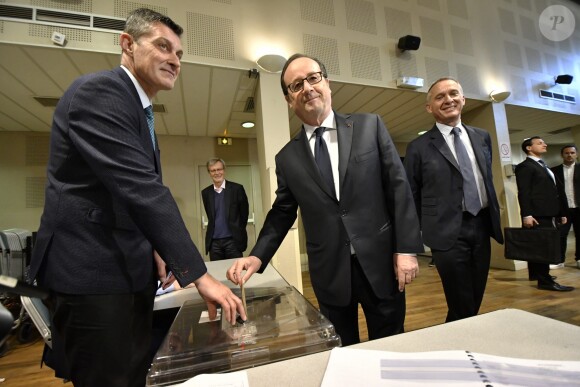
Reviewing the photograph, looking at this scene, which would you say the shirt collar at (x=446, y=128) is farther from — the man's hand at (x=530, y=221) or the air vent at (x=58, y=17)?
the air vent at (x=58, y=17)

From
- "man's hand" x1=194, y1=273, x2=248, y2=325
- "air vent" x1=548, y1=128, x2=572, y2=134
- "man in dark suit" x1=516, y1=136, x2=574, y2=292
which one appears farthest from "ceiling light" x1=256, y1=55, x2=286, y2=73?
"air vent" x1=548, y1=128, x2=572, y2=134

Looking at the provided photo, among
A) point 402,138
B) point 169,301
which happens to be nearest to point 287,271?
point 169,301

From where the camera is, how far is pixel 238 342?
61 cm

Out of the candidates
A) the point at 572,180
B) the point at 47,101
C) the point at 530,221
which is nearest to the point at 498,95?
the point at 572,180

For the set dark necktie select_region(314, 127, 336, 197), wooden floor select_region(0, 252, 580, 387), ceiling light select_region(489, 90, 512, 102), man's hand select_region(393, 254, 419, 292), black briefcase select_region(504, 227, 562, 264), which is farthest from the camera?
ceiling light select_region(489, 90, 512, 102)

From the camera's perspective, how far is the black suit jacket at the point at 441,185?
5.06ft

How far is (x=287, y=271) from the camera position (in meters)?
3.06

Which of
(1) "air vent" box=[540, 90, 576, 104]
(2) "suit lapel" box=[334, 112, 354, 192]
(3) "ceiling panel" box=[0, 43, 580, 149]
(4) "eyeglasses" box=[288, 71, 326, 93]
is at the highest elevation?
(1) "air vent" box=[540, 90, 576, 104]

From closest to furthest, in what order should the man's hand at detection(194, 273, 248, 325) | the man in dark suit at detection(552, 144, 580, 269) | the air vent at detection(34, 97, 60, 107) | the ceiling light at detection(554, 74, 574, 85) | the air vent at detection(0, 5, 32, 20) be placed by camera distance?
the man's hand at detection(194, 273, 248, 325), the air vent at detection(0, 5, 32, 20), the air vent at detection(34, 97, 60, 107), the man in dark suit at detection(552, 144, 580, 269), the ceiling light at detection(554, 74, 574, 85)

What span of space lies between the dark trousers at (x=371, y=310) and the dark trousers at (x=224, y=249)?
2618mm

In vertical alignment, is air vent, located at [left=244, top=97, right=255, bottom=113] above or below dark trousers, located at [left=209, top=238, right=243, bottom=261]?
above

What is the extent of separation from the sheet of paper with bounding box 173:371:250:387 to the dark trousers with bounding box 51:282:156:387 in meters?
0.38

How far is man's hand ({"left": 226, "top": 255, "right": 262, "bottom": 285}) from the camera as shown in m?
0.90

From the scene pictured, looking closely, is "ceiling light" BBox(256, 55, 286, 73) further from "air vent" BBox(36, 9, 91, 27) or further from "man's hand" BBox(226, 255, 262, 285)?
"man's hand" BBox(226, 255, 262, 285)
